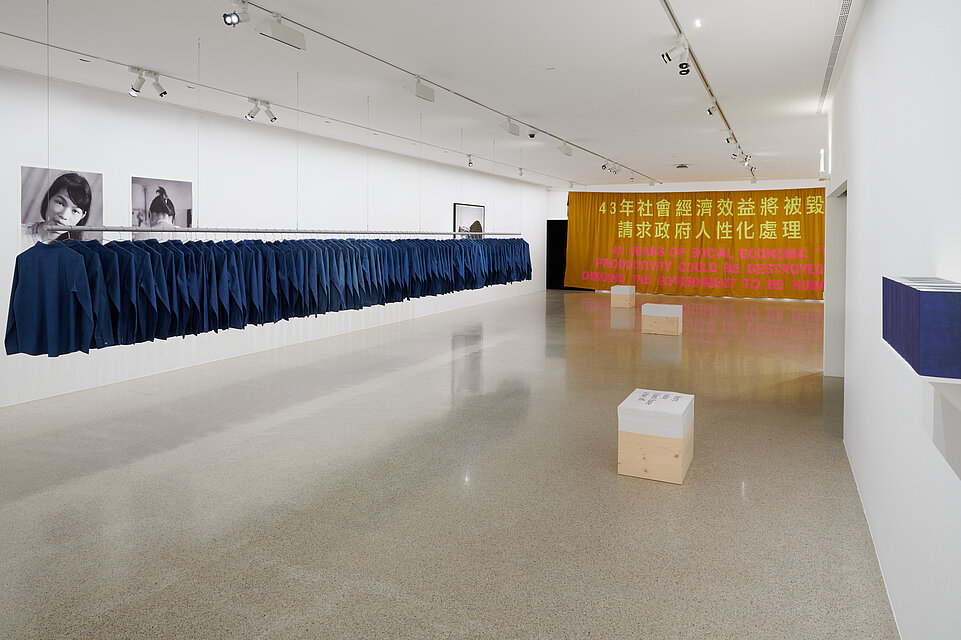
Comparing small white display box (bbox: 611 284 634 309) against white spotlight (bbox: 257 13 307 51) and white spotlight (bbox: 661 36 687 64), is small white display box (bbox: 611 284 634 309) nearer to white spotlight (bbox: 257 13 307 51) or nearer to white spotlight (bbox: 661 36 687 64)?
white spotlight (bbox: 661 36 687 64)

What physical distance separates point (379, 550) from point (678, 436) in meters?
1.90

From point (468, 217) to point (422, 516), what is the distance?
10812mm

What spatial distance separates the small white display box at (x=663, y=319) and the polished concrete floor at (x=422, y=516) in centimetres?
309

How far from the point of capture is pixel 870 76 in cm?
358

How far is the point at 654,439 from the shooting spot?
4035mm

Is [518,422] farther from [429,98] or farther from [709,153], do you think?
[709,153]

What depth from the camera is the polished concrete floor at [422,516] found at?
2629 millimetres

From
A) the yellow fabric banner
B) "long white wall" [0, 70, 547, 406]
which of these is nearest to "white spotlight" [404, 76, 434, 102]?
"long white wall" [0, 70, 547, 406]

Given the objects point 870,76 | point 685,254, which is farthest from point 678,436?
point 685,254

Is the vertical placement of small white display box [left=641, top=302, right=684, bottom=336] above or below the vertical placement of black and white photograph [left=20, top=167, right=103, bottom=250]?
below

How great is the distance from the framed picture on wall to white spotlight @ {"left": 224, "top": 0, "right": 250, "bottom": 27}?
918 centimetres

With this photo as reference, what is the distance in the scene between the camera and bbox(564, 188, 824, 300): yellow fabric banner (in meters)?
14.8

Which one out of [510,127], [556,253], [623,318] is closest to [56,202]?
[510,127]

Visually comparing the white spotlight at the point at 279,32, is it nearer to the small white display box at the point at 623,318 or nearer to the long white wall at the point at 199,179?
the long white wall at the point at 199,179
